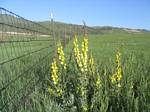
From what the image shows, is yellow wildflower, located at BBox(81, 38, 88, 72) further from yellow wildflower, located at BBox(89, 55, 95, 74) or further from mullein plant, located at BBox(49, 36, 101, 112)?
yellow wildflower, located at BBox(89, 55, 95, 74)

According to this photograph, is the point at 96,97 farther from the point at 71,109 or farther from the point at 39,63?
the point at 39,63

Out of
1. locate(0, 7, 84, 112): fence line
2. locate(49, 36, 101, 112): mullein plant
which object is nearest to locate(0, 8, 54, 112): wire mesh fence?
locate(0, 7, 84, 112): fence line

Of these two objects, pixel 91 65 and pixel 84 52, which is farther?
pixel 91 65

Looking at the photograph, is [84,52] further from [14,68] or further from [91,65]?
[14,68]

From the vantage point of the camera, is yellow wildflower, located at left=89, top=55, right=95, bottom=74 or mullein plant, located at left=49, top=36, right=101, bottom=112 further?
yellow wildflower, located at left=89, top=55, right=95, bottom=74

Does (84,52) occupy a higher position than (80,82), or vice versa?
(84,52)

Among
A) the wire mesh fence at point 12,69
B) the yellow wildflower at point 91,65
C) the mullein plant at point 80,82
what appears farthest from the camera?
the yellow wildflower at point 91,65

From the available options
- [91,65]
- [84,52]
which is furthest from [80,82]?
[91,65]

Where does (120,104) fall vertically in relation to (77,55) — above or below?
below

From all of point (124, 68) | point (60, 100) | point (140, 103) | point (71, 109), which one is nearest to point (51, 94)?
point (60, 100)

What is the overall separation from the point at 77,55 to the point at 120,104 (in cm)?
79

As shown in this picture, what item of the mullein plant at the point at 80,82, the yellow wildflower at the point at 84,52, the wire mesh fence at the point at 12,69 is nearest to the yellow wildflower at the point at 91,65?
the mullein plant at the point at 80,82

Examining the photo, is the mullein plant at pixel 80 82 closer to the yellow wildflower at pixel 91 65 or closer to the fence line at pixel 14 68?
the yellow wildflower at pixel 91 65

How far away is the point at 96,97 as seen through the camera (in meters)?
4.80
